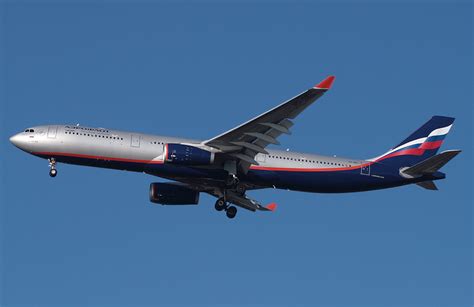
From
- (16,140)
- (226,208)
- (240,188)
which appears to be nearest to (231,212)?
(226,208)

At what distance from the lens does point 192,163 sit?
56.1 m

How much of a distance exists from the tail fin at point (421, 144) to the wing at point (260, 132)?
8.87 m

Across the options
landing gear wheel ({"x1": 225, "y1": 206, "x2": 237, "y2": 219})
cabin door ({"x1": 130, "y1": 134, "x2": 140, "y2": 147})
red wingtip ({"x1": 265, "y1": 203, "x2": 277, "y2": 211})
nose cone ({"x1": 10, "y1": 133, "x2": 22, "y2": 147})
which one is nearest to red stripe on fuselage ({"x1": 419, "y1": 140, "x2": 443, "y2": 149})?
red wingtip ({"x1": 265, "y1": 203, "x2": 277, "y2": 211})

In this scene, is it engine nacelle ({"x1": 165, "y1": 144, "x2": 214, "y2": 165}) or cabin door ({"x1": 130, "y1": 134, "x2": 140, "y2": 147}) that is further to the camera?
cabin door ({"x1": 130, "y1": 134, "x2": 140, "y2": 147})

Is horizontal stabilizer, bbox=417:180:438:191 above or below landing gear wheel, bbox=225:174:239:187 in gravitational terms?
above

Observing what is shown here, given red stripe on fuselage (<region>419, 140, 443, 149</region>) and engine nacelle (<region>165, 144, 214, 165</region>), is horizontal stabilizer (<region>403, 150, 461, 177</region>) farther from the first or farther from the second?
engine nacelle (<region>165, 144, 214, 165</region>)

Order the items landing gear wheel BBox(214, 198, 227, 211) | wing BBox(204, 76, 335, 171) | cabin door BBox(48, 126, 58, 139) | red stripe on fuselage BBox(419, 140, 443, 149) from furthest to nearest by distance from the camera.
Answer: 1. red stripe on fuselage BBox(419, 140, 443, 149)
2. landing gear wheel BBox(214, 198, 227, 211)
3. cabin door BBox(48, 126, 58, 139)
4. wing BBox(204, 76, 335, 171)

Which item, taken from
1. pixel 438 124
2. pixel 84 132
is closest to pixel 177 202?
pixel 84 132

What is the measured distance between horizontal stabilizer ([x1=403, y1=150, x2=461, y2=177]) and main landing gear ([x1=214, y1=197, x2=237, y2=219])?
10754mm

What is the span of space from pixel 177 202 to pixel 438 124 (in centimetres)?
1733

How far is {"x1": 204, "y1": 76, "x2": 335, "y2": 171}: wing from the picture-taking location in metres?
52.8

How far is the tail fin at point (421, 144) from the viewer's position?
61.8 meters

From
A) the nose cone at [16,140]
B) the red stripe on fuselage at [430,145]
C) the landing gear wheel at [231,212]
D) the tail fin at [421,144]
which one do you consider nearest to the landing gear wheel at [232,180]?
the landing gear wheel at [231,212]

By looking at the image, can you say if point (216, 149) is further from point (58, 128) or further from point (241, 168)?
point (58, 128)
